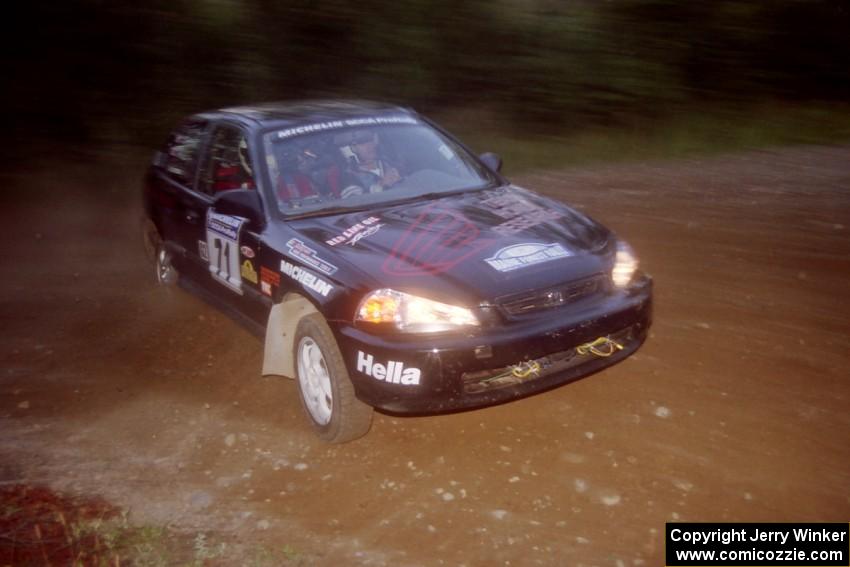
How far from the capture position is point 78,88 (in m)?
11.1

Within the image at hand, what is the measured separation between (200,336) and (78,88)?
20.8 feet

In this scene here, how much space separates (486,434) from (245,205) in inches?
74.4

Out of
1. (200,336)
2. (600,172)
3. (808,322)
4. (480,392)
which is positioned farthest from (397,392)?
(600,172)

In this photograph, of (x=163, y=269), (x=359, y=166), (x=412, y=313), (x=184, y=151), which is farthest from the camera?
(x=163, y=269)

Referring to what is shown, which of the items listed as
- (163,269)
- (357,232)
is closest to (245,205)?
(357,232)

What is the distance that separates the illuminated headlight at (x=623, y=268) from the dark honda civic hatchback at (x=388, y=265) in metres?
0.01

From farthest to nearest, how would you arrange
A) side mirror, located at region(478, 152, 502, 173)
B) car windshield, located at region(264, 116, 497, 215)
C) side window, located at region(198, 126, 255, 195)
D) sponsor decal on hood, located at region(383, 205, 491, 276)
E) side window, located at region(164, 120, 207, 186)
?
side window, located at region(164, 120, 207, 186) → side mirror, located at region(478, 152, 502, 173) → side window, located at region(198, 126, 255, 195) → car windshield, located at region(264, 116, 497, 215) → sponsor decal on hood, located at region(383, 205, 491, 276)

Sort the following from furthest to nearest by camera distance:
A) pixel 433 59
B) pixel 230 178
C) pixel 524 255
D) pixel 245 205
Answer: pixel 433 59 < pixel 230 178 < pixel 245 205 < pixel 524 255

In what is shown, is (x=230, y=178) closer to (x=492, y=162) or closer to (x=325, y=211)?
(x=325, y=211)

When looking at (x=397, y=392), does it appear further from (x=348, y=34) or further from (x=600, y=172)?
(x=348, y=34)

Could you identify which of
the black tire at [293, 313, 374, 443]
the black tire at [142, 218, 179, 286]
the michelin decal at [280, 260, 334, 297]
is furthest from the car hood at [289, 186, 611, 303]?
the black tire at [142, 218, 179, 286]

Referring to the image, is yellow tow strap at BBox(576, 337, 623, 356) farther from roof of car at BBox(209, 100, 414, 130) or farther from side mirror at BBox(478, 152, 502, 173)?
roof of car at BBox(209, 100, 414, 130)

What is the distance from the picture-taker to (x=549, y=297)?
13.9ft

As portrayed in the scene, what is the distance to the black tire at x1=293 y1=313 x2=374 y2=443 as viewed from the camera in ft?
14.2
